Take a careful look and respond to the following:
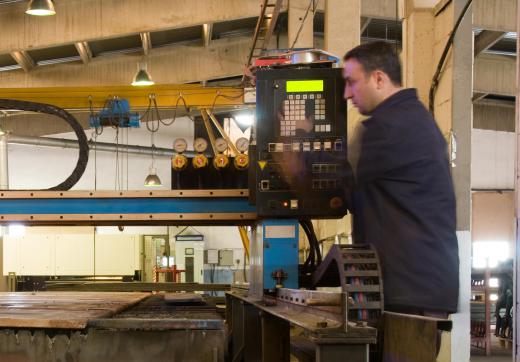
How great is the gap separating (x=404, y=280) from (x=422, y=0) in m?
3.27

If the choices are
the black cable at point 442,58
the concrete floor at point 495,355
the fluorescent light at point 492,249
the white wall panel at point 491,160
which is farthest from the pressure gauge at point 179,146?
the white wall panel at point 491,160

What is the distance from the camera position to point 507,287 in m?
10.6

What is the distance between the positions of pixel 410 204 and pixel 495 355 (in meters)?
7.79

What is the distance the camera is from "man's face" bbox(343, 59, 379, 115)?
94.7 inches

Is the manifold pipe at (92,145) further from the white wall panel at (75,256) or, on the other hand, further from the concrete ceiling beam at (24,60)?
the white wall panel at (75,256)

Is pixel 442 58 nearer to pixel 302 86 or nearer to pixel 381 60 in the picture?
pixel 302 86

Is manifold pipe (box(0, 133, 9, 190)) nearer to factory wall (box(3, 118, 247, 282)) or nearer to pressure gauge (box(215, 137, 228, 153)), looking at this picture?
factory wall (box(3, 118, 247, 282))

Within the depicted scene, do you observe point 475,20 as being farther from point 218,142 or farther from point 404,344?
point 404,344

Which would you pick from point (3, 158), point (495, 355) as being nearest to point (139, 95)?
point (495, 355)

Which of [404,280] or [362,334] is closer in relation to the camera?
[362,334]

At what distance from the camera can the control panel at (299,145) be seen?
296 centimetres

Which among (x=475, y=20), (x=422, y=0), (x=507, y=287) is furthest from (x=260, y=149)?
(x=507, y=287)

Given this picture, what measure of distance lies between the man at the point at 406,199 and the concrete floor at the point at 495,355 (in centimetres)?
706

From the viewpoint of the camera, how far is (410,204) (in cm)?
219
